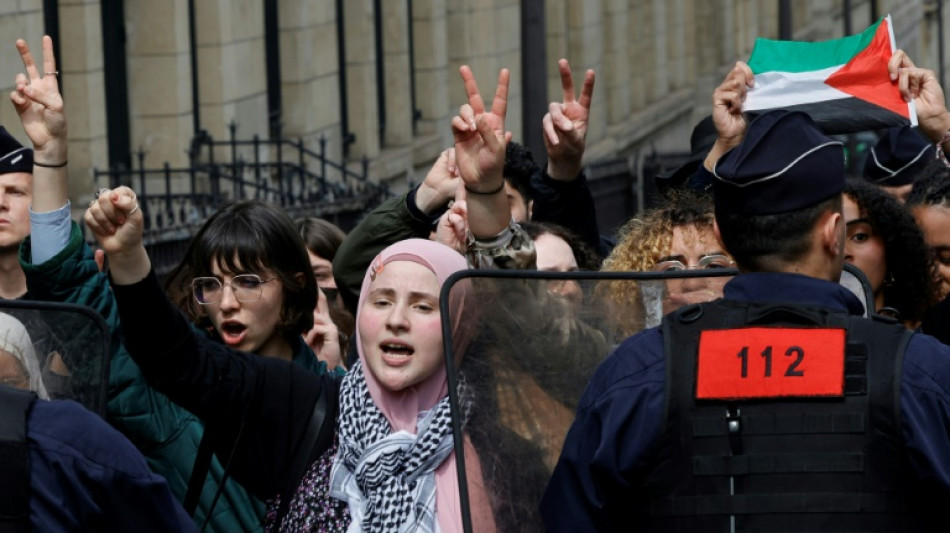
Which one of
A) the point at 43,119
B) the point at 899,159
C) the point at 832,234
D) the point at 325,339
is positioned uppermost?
the point at 43,119

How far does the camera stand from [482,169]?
5281 millimetres

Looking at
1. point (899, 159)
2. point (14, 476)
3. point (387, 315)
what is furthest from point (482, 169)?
point (899, 159)

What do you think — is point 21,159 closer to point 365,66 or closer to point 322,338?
point 322,338

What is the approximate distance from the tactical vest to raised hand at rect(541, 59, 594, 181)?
6.99 feet

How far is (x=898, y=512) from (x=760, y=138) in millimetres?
829

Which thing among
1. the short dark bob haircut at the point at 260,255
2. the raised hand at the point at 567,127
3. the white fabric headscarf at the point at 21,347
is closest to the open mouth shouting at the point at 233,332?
the short dark bob haircut at the point at 260,255

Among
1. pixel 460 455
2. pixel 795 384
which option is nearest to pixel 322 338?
pixel 460 455

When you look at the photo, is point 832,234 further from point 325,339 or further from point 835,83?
point 835,83

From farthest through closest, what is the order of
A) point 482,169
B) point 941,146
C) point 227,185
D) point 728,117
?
point 227,185 < point 941,146 < point 728,117 < point 482,169

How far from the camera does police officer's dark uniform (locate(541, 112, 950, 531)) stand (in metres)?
3.97

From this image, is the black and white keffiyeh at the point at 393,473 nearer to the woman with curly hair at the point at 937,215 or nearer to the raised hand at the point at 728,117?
the raised hand at the point at 728,117

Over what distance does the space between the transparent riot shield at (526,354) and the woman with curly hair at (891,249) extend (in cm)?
189

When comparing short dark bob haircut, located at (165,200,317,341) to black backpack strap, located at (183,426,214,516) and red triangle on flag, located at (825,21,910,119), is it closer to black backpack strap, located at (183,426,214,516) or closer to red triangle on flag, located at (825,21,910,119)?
black backpack strap, located at (183,426,214,516)

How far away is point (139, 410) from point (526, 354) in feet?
3.75
